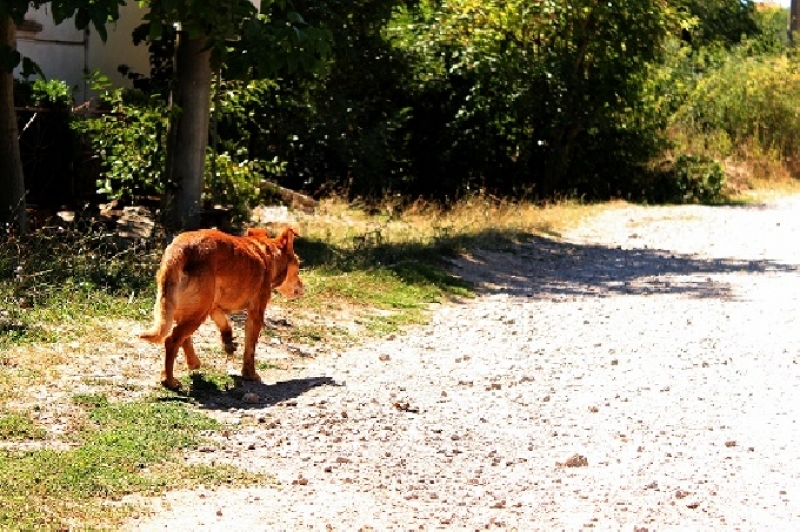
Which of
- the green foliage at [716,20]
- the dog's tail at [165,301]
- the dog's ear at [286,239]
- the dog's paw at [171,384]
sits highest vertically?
the green foliage at [716,20]

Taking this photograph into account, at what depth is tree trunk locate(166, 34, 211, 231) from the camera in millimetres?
14320

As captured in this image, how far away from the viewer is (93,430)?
286 inches

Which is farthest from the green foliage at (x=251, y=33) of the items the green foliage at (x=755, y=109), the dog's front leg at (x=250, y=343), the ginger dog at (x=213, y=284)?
the green foliage at (x=755, y=109)

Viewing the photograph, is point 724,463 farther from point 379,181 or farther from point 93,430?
point 379,181

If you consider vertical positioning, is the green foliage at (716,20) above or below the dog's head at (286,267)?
above

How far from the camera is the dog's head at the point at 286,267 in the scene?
31.0 ft

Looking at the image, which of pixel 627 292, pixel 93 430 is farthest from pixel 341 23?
pixel 93 430

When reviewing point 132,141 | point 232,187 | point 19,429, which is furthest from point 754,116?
point 19,429

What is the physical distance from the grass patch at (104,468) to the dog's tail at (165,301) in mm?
427

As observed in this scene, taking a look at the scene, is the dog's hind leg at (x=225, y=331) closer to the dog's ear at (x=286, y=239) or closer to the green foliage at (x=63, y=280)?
the dog's ear at (x=286, y=239)

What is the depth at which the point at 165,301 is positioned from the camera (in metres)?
8.20

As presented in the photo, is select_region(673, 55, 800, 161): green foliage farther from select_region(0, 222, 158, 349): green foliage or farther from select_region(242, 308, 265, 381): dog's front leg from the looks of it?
select_region(242, 308, 265, 381): dog's front leg

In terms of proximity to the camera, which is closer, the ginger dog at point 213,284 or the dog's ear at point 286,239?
the ginger dog at point 213,284

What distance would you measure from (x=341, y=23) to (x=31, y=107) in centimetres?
441
